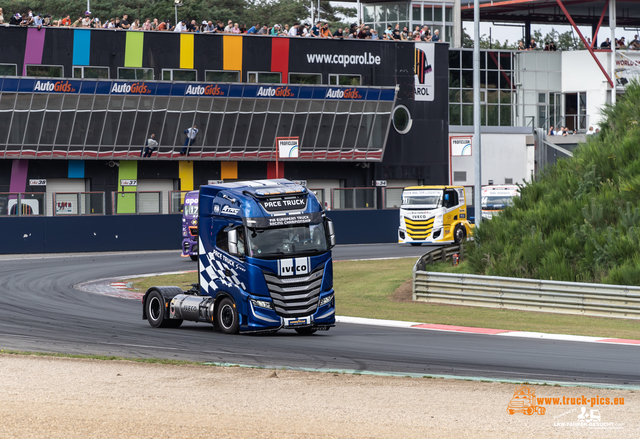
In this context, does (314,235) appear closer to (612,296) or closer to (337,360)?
(337,360)

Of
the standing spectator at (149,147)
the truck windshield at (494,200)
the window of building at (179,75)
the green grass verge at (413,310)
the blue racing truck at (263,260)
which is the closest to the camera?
the blue racing truck at (263,260)

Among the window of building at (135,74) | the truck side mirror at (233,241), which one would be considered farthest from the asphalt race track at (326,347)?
the window of building at (135,74)

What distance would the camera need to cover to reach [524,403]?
30.8 ft

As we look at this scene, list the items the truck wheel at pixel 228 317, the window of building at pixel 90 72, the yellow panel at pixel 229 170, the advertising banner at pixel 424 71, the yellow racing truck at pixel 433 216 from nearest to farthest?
the truck wheel at pixel 228 317 < the yellow racing truck at pixel 433 216 < the window of building at pixel 90 72 < the yellow panel at pixel 229 170 < the advertising banner at pixel 424 71

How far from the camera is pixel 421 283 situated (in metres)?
22.4

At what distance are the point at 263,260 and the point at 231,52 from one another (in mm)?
Result: 36182

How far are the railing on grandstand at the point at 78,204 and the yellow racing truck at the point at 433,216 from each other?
14.0 metres

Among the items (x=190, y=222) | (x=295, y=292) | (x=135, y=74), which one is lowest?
(x=295, y=292)

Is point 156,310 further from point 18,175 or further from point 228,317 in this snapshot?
point 18,175

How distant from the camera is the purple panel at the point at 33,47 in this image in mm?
45344

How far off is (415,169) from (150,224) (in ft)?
66.6

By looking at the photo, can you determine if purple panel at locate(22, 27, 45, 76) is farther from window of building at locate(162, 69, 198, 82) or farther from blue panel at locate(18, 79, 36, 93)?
window of building at locate(162, 69, 198, 82)

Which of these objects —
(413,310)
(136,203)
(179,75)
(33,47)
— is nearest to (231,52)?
(179,75)

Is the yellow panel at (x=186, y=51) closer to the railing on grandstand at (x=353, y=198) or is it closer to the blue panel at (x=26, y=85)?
the blue panel at (x=26, y=85)
